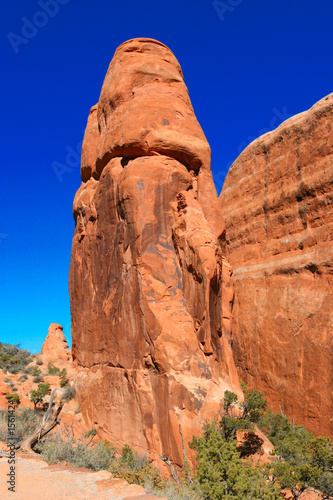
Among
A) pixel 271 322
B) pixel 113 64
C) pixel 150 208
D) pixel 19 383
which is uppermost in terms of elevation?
pixel 113 64

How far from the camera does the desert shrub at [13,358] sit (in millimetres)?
25708

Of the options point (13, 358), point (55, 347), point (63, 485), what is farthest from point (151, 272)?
point (55, 347)

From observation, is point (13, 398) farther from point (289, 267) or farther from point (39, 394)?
point (289, 267)

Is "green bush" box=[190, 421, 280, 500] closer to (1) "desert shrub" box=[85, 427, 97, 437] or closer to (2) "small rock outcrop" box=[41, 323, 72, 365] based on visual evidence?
(1) "desert shrub" box=[85, 427, 97, 437]

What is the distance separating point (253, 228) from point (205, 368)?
12.1m

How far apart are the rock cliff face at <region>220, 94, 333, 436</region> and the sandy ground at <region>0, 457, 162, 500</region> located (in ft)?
34.6

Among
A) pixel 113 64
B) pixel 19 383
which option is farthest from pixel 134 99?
pixel 19 383

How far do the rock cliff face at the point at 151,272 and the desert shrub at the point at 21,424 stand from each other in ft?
7.14

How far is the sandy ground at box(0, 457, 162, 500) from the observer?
26.1 ft

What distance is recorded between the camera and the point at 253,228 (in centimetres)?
2406

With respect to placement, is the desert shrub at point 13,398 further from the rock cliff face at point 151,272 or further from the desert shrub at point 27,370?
the desert shrub at point 27,370

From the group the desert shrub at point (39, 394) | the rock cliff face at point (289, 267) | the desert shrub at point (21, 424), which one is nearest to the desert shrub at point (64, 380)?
the desert shrub at point (39, 394)

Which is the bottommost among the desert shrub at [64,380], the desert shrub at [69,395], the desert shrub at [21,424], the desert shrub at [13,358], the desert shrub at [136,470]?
the desert shrub at [136,470]

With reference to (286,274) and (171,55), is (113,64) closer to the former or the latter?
(171,55)
